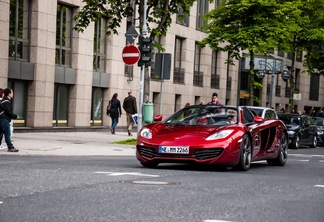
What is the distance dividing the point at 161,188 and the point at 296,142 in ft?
70.1

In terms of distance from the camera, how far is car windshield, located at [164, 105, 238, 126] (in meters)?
15.5

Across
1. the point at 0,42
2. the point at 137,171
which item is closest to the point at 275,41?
the point at 0,42

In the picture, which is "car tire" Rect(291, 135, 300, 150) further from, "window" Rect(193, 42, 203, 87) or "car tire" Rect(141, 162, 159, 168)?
"window" Rect(193, 42, 203, 87)

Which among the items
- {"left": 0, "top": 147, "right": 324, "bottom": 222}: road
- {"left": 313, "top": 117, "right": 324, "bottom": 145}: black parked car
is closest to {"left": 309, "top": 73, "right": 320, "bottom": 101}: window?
{"left": 313, "top": 117, "right": 324, "bottom": 145}: black parked car

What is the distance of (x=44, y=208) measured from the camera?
27.0ft

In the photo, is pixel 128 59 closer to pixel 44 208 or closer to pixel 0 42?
pixel 0 42

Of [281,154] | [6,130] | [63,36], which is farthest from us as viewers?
[63,36]

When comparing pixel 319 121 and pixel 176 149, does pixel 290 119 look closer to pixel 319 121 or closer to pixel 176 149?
pixel 319 121

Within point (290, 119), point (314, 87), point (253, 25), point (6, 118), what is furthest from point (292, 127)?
point (314, 87)

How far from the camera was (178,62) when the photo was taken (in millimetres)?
47906

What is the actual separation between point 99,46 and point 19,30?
7.02 metres

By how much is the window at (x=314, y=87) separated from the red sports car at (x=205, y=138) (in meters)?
62.1

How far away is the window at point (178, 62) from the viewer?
4750 cm

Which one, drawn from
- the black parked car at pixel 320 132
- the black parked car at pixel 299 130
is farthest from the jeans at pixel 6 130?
the black parked car at pixel 320 132
